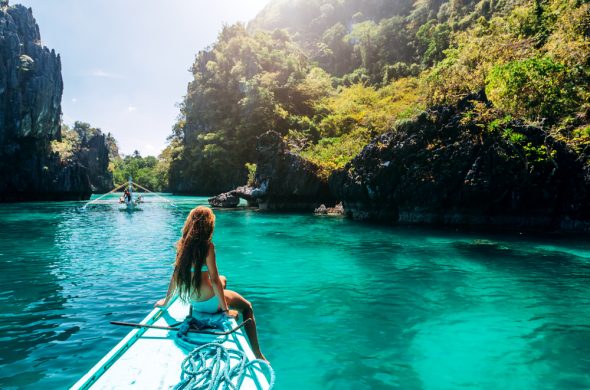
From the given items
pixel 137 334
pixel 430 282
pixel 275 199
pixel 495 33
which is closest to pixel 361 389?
pixel 137 334

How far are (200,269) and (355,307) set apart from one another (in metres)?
3.96

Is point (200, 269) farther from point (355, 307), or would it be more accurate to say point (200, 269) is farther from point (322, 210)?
point (322, 210)

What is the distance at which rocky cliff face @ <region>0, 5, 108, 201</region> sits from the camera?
4278 cm

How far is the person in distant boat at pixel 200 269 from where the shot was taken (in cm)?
411

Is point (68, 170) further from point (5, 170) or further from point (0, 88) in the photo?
point (0, 88)

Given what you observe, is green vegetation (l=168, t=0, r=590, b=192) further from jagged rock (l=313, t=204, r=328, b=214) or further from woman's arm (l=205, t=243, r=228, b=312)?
woman's arm (l=205, t=243, r=228, b=312)

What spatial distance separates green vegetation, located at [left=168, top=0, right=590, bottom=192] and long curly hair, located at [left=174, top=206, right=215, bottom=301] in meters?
16.6

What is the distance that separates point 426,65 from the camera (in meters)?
47.1

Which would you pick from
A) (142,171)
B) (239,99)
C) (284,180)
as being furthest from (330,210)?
(142,171)

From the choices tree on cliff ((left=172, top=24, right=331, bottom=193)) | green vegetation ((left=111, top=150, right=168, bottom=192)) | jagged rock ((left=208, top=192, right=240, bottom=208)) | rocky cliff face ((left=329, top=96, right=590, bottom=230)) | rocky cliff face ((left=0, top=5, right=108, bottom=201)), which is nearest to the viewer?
rocky cliff face ((left=329, top=96, right=590, bottom=230))

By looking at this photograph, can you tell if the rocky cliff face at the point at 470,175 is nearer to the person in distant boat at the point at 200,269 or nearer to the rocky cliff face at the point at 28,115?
the person in distant boat at the point at 200,269

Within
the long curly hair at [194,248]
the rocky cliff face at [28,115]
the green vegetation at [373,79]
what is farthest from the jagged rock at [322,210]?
the rocky cliff face at [28,115]

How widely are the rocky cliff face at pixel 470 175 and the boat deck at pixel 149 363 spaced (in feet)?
52.0

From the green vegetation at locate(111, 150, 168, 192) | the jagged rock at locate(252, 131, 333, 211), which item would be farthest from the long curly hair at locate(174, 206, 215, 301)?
the green vegetation at locate(111, 150, 168, 192)
